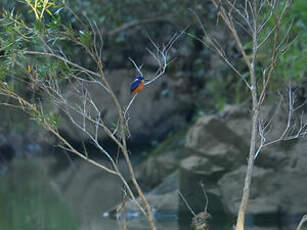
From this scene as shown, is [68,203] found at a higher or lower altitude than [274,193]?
lower

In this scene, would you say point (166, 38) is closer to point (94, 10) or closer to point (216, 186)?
point (94, 10)

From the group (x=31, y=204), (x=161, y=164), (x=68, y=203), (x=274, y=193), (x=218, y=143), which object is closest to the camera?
(x=274, y=193)

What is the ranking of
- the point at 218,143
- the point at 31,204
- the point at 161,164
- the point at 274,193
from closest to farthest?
the point at 274,193 → the point at 218,143 → the point at 31,204 → the point at 161,164

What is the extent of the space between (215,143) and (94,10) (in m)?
4.36

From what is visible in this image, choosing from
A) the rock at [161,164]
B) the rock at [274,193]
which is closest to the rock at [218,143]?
the rock at [274,193]

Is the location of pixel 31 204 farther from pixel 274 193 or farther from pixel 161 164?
pixel 274 193

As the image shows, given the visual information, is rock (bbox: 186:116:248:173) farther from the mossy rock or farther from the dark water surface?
the mossy rock

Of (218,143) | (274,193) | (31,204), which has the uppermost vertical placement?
(218,143)

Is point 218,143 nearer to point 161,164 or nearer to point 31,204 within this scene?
point 161,164

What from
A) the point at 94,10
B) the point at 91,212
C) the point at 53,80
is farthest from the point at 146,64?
the point at 53,80

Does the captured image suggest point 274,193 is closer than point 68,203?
Yes

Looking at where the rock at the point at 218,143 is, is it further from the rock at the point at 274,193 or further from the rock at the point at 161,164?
the rock at the point at 161,164

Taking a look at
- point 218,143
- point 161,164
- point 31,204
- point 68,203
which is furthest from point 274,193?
point 31,204

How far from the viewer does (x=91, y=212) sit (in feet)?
31.8
